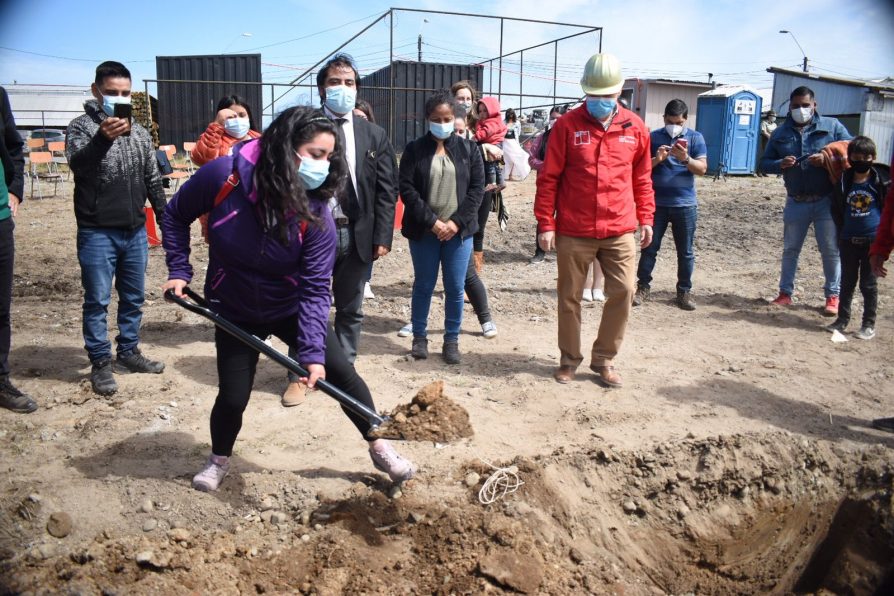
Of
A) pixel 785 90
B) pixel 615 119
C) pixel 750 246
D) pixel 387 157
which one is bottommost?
pixel 750 246

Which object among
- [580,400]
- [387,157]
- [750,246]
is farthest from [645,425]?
[750,246]

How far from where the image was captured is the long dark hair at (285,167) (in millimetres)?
2820

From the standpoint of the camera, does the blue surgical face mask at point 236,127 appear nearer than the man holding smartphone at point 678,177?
Yes

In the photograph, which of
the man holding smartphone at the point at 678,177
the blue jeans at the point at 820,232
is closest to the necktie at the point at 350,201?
the man holding smartphone at the point at 678,177

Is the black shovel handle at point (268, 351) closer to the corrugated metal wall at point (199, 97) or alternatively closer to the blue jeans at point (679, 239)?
the blue jeans at point (679, 239)

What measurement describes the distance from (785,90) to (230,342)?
82.4 feet

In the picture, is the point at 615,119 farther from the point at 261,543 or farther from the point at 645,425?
the point at 261,543

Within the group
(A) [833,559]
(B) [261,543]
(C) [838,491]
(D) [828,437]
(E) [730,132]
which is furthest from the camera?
(E) [730,132]

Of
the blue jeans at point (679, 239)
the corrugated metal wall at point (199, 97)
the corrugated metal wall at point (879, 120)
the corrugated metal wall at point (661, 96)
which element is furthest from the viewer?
the corrugated metal wall at point (661, 96)

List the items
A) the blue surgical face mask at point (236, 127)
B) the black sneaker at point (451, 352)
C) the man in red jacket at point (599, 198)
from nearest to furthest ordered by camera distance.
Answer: the man in red jacket at point (599, 198)
the blue surgical face mask at point (236, 127)
the black sneaker at point (451, 352)

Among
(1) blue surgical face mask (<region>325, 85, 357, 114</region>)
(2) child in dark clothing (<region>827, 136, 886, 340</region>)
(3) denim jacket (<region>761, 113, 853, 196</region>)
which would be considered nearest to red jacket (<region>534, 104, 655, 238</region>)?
→ (1) blue surgical face mask (<region>325, 85, 357, 114</region>)

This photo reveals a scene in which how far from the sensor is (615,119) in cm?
465

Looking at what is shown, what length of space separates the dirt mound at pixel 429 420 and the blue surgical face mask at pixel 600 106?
2.22 m

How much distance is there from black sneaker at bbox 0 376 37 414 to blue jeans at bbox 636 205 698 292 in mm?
5375
